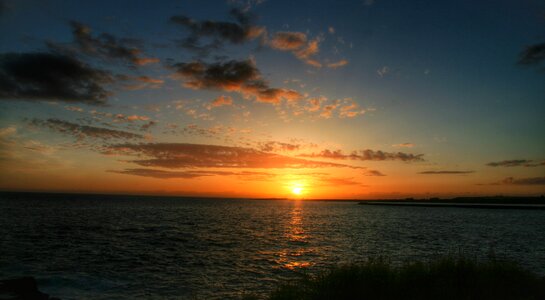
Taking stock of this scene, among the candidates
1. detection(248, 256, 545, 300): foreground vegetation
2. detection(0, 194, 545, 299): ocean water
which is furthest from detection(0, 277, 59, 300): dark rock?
detection(248, 256, 545, 300): foreground vegetation

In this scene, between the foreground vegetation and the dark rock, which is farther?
the dark rock

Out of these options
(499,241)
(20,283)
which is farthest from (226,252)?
(499,241)

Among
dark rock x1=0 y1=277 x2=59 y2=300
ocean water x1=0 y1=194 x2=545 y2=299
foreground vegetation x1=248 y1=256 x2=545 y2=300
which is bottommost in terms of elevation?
ocean water x1=0 y1=194 x2=545 y2=299

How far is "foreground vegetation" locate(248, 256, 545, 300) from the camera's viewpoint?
14.3m

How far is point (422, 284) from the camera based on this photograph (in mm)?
15930

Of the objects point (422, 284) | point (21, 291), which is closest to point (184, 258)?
point (21, 291)

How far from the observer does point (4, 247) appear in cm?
3572

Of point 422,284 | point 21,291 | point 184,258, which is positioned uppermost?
point 422,284

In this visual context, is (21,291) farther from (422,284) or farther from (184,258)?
(422,284)

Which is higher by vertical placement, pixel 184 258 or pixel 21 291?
pixel 21 291

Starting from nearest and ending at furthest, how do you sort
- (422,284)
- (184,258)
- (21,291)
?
(422,284) < (21,291) < (184,258)

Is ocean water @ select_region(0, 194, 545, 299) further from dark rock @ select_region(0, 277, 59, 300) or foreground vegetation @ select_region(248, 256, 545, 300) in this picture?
foreground vegetation @ select_region(248, 256, 545, 300)

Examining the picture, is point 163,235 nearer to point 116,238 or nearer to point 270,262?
point 116,238

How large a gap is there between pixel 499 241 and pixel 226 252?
37.4 meters
